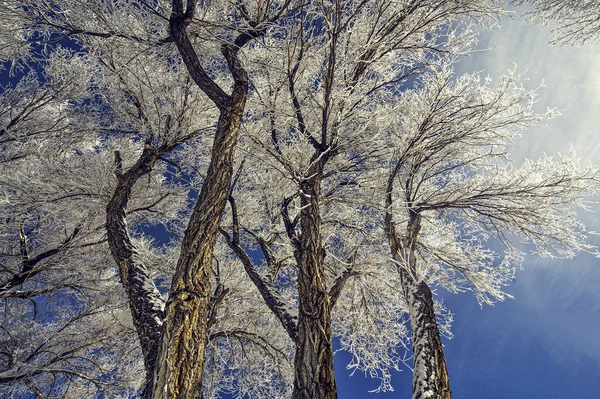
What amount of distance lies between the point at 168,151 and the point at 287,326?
3.83 metres

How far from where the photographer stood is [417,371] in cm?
415

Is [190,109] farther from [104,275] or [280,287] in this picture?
[280,287]

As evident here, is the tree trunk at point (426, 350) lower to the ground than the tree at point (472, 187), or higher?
lower

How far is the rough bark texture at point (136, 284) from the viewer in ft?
11.8

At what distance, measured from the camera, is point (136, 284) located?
163 inches

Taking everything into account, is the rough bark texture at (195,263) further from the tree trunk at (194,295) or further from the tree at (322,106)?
the tree at (322,106)

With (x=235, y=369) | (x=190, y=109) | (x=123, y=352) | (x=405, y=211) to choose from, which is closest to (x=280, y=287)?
(x=235, y=369)

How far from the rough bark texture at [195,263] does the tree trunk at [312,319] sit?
107 centimetres

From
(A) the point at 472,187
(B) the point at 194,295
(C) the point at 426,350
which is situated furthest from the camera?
(A) the point at 472,187

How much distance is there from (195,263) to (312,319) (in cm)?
172

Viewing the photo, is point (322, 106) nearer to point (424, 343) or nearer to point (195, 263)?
point (195, 263)

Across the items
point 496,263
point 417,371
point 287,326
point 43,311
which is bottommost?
point 417,371

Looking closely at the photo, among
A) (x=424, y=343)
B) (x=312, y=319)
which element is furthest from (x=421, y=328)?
(x=312, y=319)

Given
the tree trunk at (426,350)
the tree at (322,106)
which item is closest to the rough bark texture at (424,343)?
the tree trunk at (426,350)
